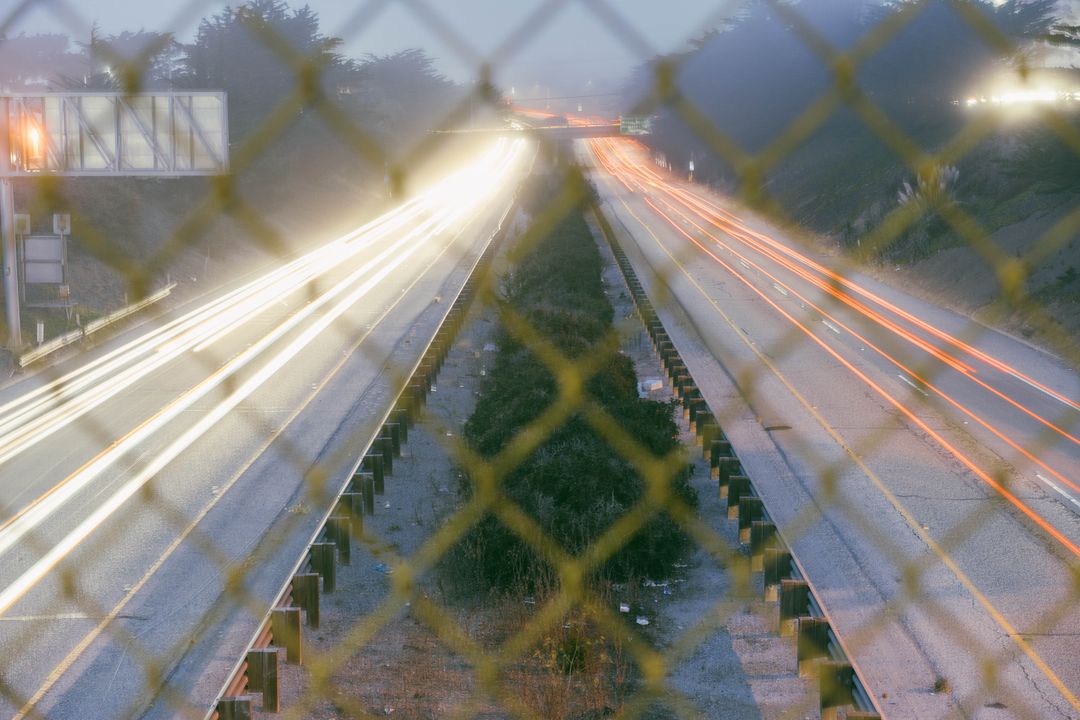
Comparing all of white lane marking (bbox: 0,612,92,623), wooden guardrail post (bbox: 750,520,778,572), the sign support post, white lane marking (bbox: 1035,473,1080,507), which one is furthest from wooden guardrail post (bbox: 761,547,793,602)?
the sign support post

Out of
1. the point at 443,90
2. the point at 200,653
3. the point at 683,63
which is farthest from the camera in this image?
the point at 200,653

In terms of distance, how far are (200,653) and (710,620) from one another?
6.94 ft

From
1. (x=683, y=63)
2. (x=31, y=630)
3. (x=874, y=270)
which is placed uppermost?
(x=683, y=63)

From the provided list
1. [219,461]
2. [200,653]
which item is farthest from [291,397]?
[200,653]

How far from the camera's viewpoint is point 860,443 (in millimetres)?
8391

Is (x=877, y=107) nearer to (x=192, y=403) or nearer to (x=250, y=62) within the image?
(x=250, y=62)

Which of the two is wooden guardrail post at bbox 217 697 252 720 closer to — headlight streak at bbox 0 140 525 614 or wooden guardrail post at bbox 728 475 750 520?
headlight streak at bbox 0 140 525 614

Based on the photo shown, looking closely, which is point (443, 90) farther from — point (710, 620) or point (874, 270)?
point (874, 270)

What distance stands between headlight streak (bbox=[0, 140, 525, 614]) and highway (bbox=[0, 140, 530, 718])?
2 centimetres

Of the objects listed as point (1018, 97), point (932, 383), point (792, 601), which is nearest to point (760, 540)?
point (792, 601)

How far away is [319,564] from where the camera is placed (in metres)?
4.73

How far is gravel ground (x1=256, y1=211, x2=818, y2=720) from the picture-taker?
12.8 feet

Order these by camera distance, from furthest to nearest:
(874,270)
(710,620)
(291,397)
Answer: (874,270), (291,397), (710,620)

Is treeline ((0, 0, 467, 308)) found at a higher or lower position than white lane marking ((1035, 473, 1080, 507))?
higher
